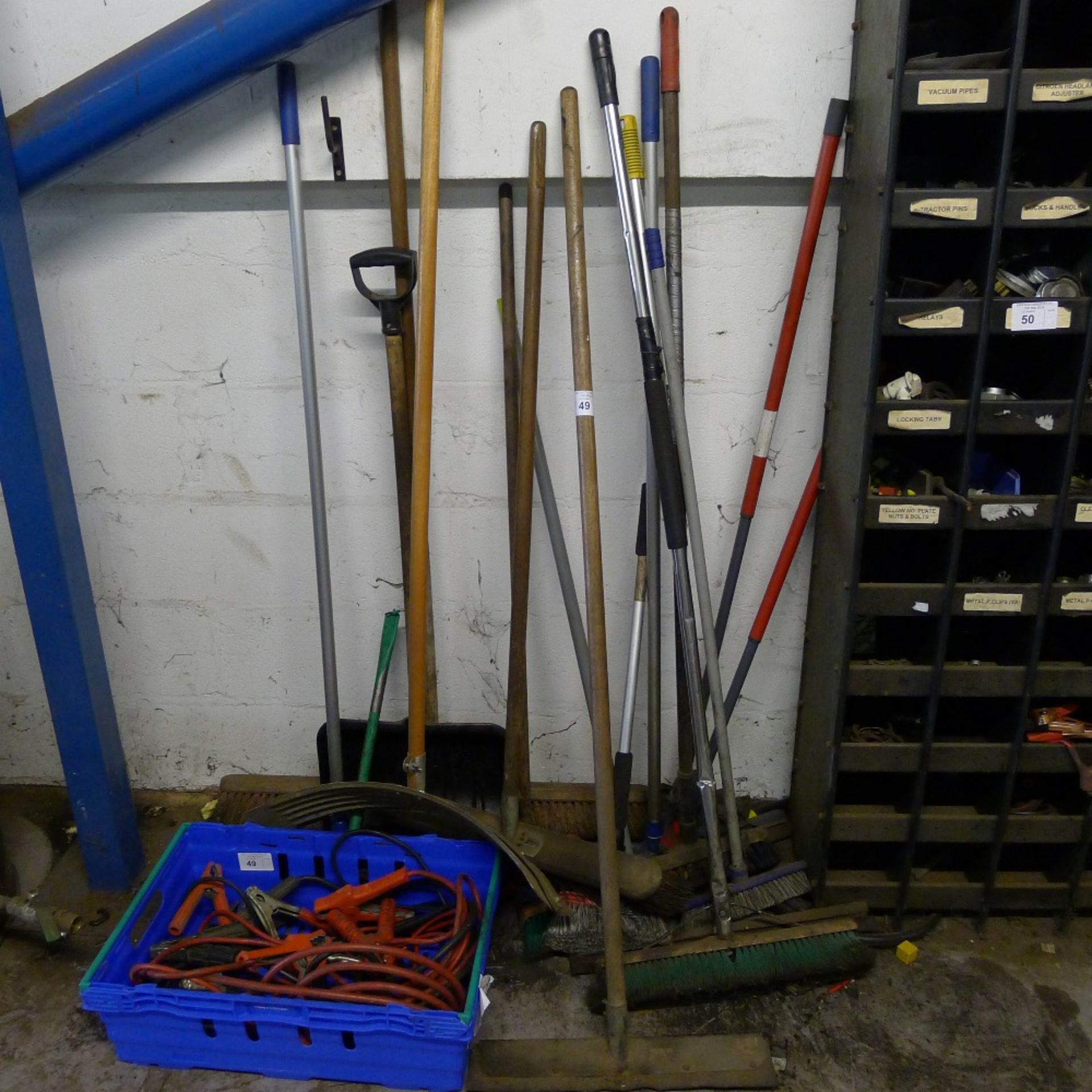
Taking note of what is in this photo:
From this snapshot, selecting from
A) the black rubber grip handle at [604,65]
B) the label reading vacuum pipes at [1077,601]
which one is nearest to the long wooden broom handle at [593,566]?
the black rubber grip handle at [604,65]

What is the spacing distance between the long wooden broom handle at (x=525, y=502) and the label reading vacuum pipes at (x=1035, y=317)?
0.74 m

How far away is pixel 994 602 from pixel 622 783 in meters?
0.74

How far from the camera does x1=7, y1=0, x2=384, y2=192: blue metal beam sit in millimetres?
1378

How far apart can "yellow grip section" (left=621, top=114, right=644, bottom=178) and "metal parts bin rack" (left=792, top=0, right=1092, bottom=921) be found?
35cm

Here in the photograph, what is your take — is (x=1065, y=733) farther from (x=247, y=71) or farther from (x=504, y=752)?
(x=247, y=71)

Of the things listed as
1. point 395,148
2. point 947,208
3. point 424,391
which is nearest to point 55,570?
point 424,391

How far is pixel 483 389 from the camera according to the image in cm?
170

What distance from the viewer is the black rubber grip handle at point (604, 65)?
1421mm

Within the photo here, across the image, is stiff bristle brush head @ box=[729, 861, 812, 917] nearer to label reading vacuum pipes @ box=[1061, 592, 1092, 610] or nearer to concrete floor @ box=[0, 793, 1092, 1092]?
concrete floor @ box=[0, 793, 1092, 1092]

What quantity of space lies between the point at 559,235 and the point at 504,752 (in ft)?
3.28

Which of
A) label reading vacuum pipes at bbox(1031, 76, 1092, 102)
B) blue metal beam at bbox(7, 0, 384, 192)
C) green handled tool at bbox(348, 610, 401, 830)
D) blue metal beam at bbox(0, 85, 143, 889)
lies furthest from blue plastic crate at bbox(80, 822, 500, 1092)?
label reading vacuum pipes at bbox(1031, 76, 1092, 102)

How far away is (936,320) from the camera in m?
1.34

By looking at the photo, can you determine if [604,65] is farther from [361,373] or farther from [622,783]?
[622,783]

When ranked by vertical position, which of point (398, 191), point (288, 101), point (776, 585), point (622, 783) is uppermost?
point (288, 101)
